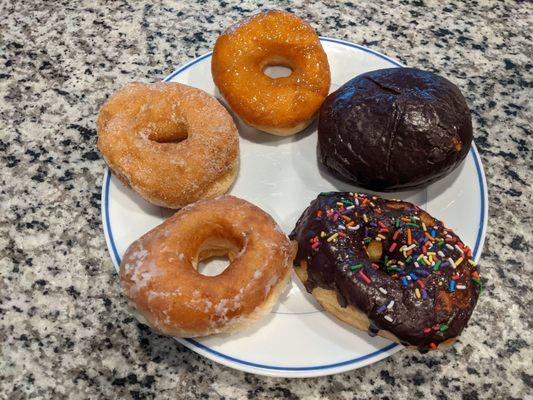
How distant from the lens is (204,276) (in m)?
1.20

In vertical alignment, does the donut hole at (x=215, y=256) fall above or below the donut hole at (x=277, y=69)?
below

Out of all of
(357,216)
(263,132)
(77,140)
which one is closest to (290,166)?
(263,132)

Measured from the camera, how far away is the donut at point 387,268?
1148 millimetres

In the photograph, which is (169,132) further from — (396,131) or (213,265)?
(396,131)

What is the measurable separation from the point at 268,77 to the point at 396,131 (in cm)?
44

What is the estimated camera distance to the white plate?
1.19m

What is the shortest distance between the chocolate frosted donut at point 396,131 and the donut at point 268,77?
115 mm

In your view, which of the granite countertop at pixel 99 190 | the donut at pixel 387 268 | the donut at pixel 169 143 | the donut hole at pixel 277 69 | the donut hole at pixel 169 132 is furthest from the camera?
the donut hole at pixel 277 69

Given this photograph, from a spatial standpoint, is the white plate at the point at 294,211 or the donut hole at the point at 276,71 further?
the donut hole at the point at 276,71

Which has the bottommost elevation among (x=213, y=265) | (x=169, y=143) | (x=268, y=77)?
(x=213, y=265)

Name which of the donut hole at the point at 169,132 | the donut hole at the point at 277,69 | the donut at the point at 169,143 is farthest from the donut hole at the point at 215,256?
the donut hole at the point at 277,69

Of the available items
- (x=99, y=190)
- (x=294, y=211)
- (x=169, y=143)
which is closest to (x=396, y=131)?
(x=294, y=211)

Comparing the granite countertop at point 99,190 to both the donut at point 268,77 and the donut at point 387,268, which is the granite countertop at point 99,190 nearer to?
the donut at point 387,268

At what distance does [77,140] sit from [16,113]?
25cm
